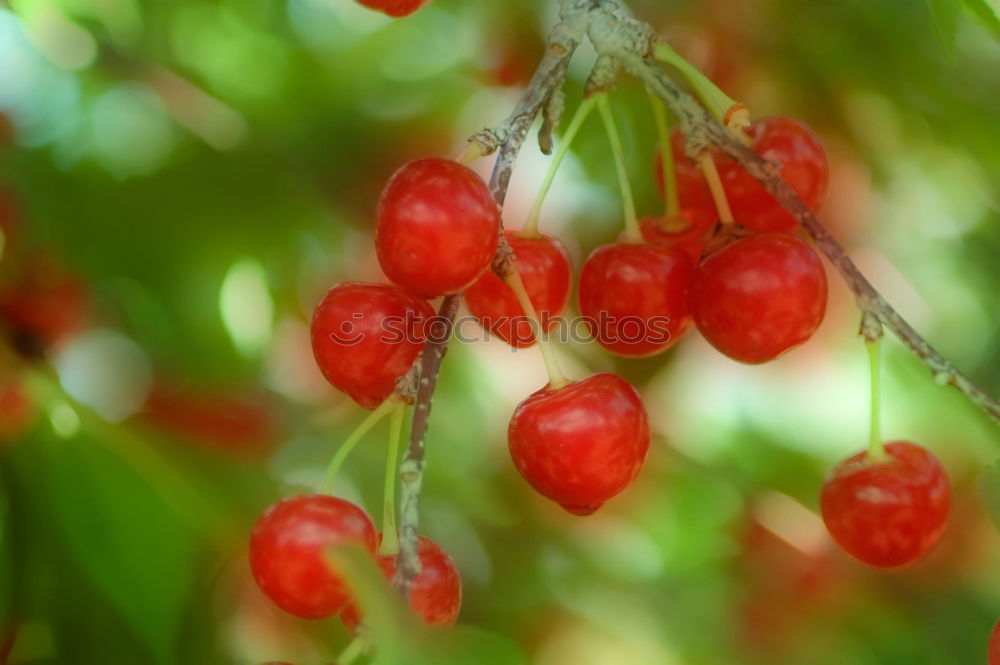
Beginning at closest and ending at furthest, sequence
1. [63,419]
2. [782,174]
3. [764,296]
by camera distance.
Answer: [764,296], [782,174], [63,419]

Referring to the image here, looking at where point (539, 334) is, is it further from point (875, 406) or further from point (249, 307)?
point (249, 307)

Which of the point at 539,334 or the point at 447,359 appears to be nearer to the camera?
the point at 539,334

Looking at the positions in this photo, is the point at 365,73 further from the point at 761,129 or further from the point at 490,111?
the point at 761,129

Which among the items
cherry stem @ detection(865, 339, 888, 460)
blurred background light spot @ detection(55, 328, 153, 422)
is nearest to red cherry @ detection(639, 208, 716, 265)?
cherry stem @ detection(865, 339, 888, 460)

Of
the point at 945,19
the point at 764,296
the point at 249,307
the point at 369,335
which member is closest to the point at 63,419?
the point at 249,307

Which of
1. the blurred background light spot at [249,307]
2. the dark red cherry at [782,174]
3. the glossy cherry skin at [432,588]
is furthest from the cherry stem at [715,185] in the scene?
the blurred background light spot at [249,307]

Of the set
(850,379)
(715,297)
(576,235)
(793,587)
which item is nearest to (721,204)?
(715,297)

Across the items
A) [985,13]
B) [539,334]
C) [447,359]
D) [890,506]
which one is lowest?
[890,506]
